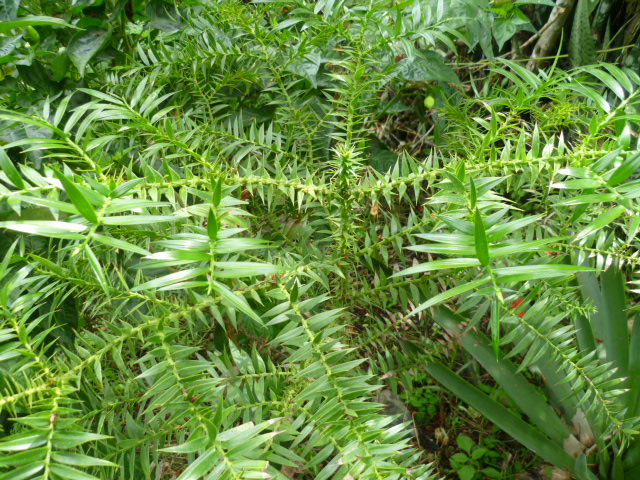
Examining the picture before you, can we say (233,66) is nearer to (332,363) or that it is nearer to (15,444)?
(332,363)

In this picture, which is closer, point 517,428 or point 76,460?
point 76,460

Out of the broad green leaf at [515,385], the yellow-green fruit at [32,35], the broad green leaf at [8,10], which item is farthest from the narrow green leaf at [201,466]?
the yellow-green fruit at [32,35]

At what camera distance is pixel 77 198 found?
33cm

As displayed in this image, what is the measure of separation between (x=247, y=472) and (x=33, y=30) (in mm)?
864

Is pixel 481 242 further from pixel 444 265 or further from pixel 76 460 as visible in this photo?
pixel 76 460

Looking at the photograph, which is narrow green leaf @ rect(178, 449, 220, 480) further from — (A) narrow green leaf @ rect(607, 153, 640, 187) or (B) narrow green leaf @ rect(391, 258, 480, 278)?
(A) narrow green leaf @ rect(607, 153, 640, 187)

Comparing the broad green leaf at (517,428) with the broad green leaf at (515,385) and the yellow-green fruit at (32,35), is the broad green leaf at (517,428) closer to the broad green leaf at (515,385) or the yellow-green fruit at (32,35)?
the broad green leaf at (515,385)

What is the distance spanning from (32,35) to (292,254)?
24.7 inches

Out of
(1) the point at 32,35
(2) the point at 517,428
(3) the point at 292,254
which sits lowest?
(2) the point at 517,428

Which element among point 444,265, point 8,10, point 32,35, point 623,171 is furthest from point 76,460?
point 32,35

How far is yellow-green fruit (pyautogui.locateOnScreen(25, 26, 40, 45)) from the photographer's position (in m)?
0.87

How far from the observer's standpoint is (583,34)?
1120 mm

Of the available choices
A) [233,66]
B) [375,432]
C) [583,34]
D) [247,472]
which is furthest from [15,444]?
[583,34]

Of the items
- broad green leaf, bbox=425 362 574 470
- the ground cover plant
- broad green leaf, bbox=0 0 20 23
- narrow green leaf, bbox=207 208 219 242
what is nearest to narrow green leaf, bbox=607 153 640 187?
the ground cover plant
